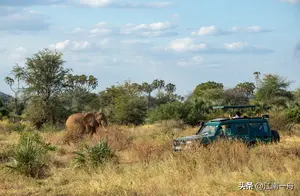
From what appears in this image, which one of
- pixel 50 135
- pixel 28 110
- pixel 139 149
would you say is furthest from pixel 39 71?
pixel 139 149

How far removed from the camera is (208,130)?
57.8 feet

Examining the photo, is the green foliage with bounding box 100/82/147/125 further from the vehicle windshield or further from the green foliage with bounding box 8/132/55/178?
the green foliage with bounding box 8/132/55/178

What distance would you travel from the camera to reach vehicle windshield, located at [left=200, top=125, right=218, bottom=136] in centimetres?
1731

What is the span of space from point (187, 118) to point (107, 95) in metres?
33.1

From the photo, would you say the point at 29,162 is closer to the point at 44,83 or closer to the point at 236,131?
the point at 236,131

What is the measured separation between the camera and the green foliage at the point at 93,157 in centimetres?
1477

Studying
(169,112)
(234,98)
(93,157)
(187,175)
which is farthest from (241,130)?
(234,98)

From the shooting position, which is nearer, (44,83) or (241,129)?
(241,129)

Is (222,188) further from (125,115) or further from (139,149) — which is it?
(125,115)

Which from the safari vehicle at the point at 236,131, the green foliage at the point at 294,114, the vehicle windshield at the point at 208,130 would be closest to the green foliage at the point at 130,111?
the green foliage at the point at 294,114

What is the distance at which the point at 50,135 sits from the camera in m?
30.5

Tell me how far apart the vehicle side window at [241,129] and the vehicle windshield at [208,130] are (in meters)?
0.72

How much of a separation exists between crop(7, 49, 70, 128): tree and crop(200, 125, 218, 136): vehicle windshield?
24.5 metres

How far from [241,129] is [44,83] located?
26613 millimetres
